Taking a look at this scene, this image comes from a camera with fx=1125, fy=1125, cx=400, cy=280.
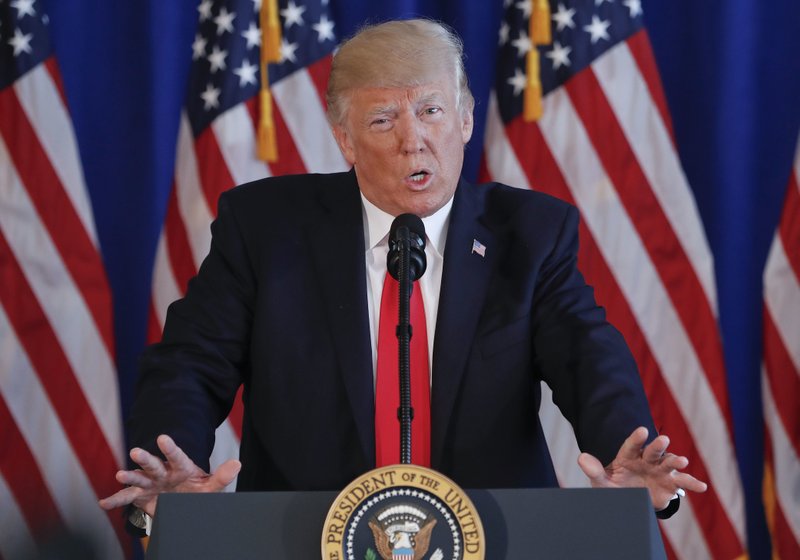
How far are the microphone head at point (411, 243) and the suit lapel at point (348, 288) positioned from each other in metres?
0.42

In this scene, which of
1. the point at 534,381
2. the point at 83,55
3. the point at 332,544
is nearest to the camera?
the point at 332,544

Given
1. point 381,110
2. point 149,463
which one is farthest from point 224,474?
Result: point 381,110

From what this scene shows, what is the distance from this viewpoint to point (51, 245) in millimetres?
3703

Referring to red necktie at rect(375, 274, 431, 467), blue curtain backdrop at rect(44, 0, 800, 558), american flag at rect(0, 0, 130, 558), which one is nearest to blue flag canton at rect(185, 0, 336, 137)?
blue curtain backdrop at rect(44, 0, 800, 558)

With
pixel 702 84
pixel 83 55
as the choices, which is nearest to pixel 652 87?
pixel 702 84

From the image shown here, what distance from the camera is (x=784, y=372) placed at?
11.7 ft

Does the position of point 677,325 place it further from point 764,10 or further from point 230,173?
point 230,173

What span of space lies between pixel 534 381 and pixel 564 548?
945mm

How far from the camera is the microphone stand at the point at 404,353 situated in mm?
1593

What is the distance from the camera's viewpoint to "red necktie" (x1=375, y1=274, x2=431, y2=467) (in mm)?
2205

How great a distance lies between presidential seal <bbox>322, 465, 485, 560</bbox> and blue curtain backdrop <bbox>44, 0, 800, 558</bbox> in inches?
100

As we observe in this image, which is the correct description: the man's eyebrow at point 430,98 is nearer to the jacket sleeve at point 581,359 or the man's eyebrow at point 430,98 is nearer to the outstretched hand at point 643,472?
the jacket sleeve at point 581,359

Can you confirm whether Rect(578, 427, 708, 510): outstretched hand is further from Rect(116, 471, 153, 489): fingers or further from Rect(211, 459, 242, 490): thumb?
Rect(116, 471, 153, 489): fingers

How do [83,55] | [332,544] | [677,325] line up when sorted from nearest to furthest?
[332,544], [677,325], [83,55]
